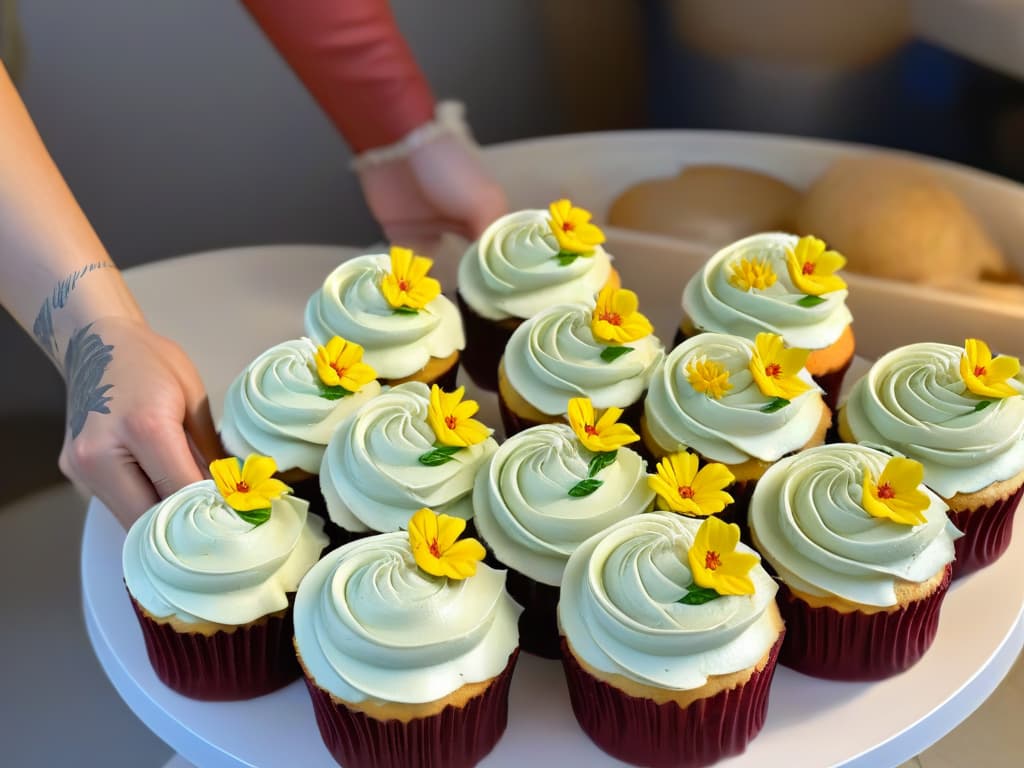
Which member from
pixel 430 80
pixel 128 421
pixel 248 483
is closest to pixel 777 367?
pixel 248 483

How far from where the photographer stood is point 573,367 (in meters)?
1.04

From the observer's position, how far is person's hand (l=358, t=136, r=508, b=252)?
153 cm

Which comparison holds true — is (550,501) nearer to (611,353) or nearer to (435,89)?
(611,353)

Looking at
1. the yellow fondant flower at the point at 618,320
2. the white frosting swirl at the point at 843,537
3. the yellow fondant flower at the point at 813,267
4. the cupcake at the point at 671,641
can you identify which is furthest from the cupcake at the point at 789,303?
the cupcake at the point at 671,641

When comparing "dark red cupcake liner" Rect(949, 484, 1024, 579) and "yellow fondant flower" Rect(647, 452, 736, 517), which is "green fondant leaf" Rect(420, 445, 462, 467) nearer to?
"yellow fondant flower" Rect(647, 452, 736, 517)

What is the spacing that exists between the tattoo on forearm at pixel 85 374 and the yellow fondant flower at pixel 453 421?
293 mm

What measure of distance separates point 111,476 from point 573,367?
1.44 feet

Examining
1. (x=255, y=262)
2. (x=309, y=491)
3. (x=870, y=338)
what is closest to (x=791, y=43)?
(x=870, y=338)

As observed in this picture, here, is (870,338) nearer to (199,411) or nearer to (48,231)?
(199,411)

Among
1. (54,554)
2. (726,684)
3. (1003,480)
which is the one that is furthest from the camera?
(54,554)

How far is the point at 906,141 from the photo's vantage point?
1.84m

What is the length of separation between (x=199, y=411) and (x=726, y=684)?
1.84 feet

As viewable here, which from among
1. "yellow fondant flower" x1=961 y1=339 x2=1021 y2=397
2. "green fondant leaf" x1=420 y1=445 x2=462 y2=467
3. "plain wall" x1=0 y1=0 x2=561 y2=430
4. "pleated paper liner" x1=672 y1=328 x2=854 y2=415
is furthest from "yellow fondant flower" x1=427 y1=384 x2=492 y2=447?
"plain wall" x1=0 y1=0 x2=561 y2=430

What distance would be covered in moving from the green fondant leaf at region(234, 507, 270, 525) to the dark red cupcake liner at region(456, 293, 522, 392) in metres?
0.42
